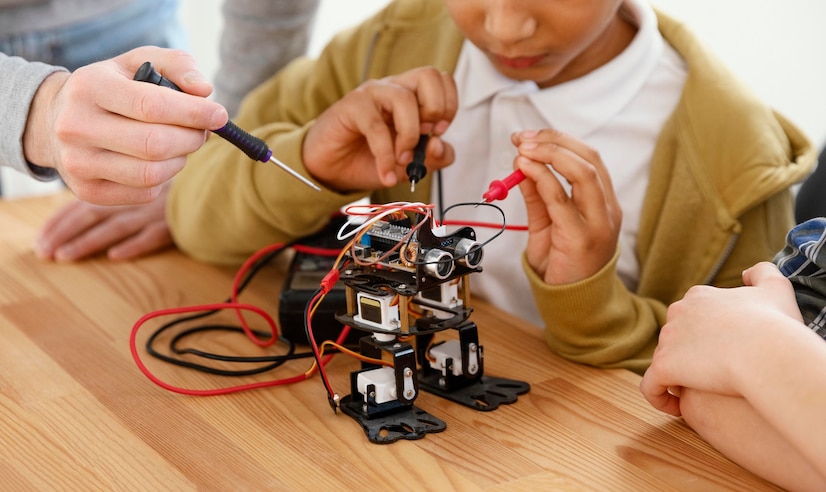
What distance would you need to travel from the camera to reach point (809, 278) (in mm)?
803

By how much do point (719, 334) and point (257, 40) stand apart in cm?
108

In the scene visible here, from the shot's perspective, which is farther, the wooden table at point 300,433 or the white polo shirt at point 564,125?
the white polo shirt at point 564,125

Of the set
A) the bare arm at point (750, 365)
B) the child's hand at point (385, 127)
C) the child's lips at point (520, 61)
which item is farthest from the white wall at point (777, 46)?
the bare arm at point (750, 365)

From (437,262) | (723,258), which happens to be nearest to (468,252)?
(437,262)

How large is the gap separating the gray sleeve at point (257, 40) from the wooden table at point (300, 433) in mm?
678

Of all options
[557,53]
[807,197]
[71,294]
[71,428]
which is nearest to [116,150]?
[71,428]

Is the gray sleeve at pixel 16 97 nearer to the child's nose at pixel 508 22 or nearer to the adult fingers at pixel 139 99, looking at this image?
the adult fingers at pixel 139 99

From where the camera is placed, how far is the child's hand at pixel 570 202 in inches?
38.4

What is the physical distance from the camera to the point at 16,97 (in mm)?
916

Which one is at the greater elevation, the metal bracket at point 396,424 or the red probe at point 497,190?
the red probe at point 497,190

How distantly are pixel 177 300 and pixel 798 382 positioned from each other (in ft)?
2.51

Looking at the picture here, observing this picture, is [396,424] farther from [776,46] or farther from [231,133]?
[776,46]

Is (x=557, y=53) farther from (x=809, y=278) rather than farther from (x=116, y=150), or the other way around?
(x=116, y=150)

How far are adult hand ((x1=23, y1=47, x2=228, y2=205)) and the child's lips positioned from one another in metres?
0.40
